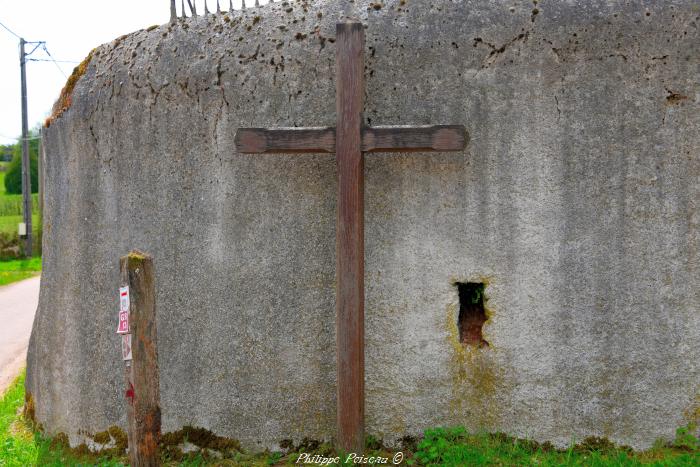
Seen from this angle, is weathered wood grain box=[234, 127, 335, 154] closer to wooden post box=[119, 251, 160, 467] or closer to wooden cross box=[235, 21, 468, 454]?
wooden cross box=[235, 21, 468, 454]

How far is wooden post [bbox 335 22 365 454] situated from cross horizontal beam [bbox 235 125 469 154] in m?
0.07

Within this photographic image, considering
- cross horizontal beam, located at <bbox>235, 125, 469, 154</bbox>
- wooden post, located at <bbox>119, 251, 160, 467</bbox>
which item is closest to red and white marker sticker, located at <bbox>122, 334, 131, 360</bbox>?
wooden post, located at <bbox>119, 251, 160, 467</bbox>

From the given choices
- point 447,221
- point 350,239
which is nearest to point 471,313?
point 447,221

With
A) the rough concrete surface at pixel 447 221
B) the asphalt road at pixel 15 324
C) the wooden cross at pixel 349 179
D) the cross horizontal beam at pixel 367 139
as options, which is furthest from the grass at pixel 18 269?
the wooden cross at pixel 349 179

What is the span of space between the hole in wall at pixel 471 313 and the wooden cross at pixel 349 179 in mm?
679

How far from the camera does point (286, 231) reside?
3701 millimetres

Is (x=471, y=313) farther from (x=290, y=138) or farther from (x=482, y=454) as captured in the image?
(x=290, y=138)

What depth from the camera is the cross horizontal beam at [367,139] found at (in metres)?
3.29

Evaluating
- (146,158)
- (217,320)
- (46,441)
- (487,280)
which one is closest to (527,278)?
(487,280)

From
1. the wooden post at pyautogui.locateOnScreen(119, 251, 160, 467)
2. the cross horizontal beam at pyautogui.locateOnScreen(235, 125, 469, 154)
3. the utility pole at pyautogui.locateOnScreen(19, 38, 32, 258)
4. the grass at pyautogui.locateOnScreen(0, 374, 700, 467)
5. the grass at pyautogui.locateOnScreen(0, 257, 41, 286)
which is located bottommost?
the grass at pyautogui.locateOnScreen(0, 257, 41, 286)

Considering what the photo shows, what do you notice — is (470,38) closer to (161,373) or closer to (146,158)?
(146,158)

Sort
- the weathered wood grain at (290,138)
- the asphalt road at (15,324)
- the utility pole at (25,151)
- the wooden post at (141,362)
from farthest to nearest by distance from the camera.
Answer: the utility pole at (25,151), the asphalt road at (15,324), the weathered wood grain at (290,138), the wooden post at (141,362)

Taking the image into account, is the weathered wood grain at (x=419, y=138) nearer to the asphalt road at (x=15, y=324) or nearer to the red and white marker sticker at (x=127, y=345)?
the red and white marker sticker at (x=127, y=345)

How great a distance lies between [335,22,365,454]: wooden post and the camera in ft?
11.0
